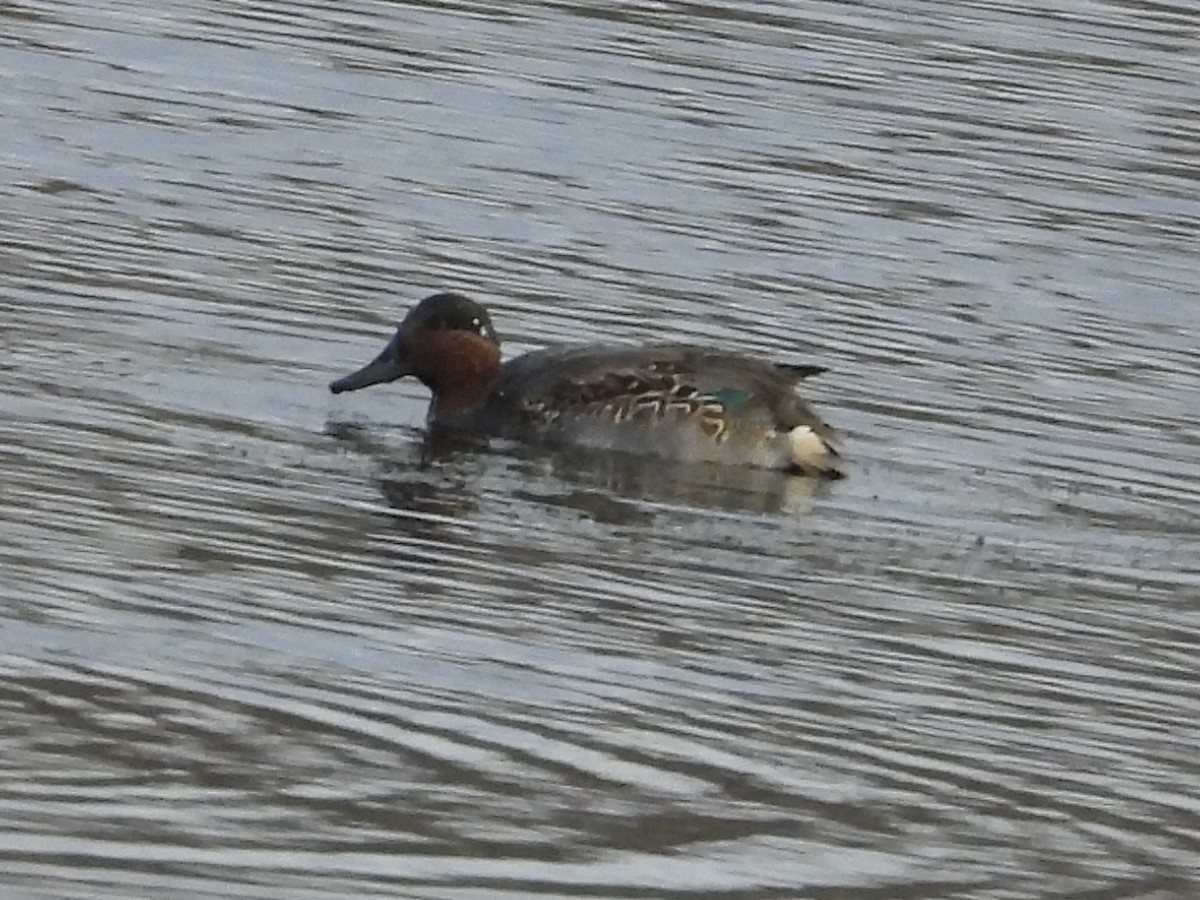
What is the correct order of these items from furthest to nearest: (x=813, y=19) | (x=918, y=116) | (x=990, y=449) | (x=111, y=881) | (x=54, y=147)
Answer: (x=813, y=19), (x=918, y=116), (x=54, y=147), (x=990, y=449), (x=111, y=881)

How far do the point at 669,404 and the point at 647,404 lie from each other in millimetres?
85

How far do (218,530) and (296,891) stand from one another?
374 centimetres

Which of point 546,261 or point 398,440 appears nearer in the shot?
point 398,440

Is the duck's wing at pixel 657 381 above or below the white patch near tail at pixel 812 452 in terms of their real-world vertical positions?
above

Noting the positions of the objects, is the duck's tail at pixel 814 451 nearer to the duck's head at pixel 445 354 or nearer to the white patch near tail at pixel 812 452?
the white patch near tail at pixel 812 452

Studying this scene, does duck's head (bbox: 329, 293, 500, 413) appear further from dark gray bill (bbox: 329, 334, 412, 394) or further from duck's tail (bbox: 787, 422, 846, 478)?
duck's tail (bbox: 787, 422, 846, 478)

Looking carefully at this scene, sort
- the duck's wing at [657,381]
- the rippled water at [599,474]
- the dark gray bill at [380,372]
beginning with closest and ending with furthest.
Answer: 1. the rippled water at [599,474]
2. the duck's wing at [657,381]
3. the dark gray bill at [380,372]

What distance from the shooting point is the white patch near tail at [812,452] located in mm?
13117

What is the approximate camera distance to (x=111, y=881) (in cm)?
723

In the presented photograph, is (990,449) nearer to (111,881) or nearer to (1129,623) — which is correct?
(1129,623)

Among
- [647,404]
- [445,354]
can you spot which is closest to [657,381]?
[647,404]

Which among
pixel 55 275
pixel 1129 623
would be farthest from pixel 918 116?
pixel 1129 623

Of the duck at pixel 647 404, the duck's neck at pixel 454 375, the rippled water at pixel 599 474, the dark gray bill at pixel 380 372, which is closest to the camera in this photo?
the rippled water at pixel 599 474

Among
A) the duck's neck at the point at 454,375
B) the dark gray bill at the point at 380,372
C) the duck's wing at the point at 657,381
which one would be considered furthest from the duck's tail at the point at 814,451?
the dark gray bill at the point at 380,372
